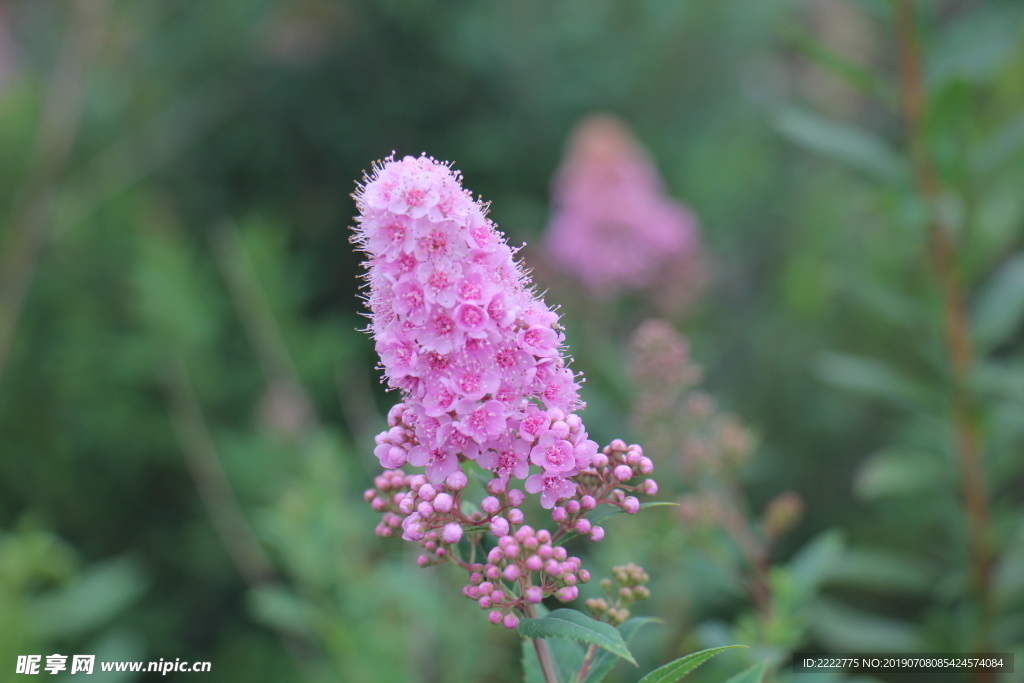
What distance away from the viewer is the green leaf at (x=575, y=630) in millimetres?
1010

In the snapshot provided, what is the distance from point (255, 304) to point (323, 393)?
1247 mm

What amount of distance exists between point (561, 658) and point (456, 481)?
0.39 meters

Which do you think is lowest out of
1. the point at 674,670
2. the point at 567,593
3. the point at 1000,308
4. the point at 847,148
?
the point at 674,670

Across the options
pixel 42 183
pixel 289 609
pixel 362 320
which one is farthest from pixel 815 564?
pixel 42 183

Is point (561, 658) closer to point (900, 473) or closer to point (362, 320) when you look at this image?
point (900, 473)

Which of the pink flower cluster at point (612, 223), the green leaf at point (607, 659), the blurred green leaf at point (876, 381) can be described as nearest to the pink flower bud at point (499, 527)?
the green leaf at point (607, 659)

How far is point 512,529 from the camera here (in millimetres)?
1205

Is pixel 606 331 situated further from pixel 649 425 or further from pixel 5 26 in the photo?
pixel 5 26

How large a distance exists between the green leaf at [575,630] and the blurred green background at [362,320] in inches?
35.9

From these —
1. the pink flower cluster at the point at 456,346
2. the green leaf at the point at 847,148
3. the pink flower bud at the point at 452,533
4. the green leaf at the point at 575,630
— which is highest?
the green leaf at the point at 847,148

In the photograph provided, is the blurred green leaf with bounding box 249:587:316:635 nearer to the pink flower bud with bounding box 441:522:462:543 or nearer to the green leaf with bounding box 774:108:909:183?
the pink flower bud with bounding box 441:522:462:543

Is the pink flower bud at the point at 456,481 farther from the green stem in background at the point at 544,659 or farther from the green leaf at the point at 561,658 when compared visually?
the green leaf at the point at 561,658

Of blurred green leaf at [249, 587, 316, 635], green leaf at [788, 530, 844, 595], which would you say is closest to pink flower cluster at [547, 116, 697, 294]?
green leaf at [788, 530, 844, 595]

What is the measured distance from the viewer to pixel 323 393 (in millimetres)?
4168
